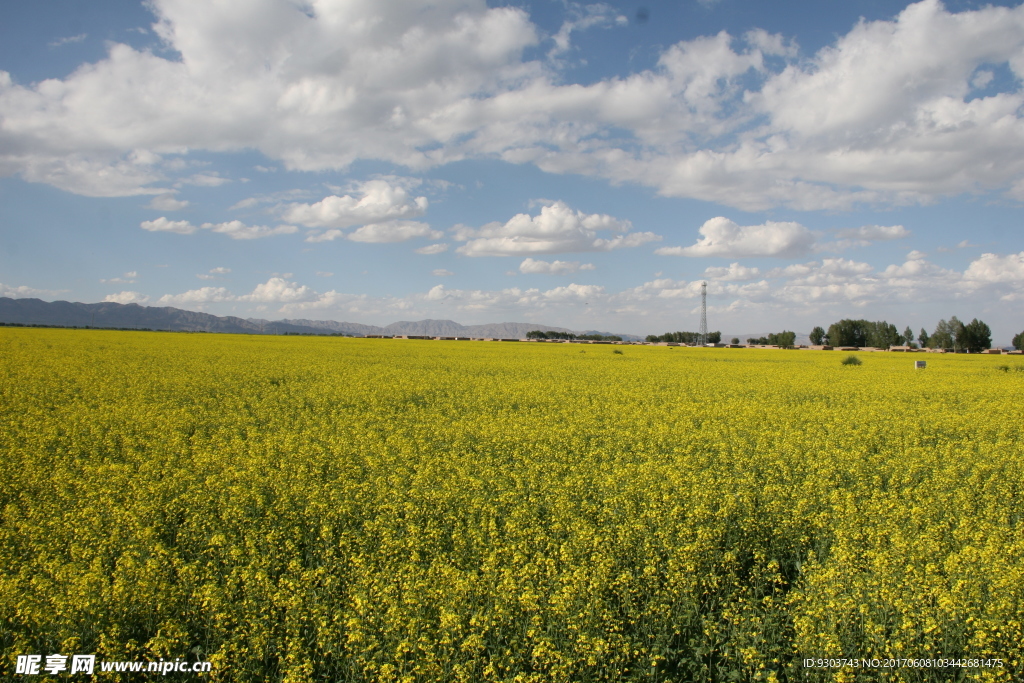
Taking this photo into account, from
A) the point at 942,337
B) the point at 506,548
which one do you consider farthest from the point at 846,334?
the point at 506,548

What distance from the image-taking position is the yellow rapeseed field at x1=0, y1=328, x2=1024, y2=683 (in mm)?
4555

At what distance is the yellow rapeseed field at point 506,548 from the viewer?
455 centimetres

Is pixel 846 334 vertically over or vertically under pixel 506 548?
over

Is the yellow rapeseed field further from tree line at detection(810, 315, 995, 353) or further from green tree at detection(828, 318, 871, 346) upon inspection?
green tree at detection(828, 318, 871, 346)

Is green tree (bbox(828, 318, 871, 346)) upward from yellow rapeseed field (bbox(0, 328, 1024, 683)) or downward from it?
upward

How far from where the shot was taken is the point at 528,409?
15578 mm

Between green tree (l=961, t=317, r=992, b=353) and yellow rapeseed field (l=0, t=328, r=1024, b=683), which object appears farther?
green tree (l=961, t=317, r=992, b=353)

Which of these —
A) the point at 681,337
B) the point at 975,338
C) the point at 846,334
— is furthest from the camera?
the point at 681,337

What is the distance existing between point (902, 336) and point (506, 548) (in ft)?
522

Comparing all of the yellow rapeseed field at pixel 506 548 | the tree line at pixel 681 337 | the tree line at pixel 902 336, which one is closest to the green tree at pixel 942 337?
the tree line at pixel 902 336

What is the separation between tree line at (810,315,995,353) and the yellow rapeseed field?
104948 mm

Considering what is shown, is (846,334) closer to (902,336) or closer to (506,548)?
(902,336)

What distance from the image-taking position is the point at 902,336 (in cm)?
13588

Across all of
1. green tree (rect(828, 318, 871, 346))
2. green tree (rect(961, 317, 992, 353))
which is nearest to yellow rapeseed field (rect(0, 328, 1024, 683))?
green tree (rect(961, 317, 992, 353))
